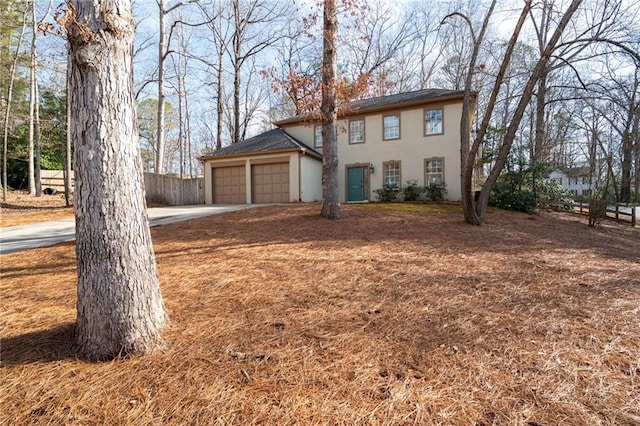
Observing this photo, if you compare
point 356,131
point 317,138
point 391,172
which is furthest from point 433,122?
point 317,138

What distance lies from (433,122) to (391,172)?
2.81 metres

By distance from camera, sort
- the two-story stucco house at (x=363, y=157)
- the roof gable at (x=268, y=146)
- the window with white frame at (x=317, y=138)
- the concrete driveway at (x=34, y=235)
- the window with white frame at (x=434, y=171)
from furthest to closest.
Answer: the window with white frame at (x=317, y=138) → the roof gable at (x=268, y=146) → the window with white frame at (x=434, y=171) → the two-story stucco house at (x=363, y=157) → the concrete driveway at (x=34, y=235)

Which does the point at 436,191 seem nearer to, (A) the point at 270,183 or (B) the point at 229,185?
(A) the point at 270,183

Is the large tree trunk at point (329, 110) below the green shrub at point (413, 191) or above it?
above

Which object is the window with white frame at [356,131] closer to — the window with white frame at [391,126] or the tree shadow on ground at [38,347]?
the window with white frame at [391,126]

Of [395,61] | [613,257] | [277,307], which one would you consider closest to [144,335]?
[277,307]

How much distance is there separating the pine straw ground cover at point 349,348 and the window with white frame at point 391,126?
35.1 ft

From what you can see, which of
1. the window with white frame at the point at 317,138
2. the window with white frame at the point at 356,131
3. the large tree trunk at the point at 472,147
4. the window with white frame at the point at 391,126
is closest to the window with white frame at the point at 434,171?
the window with white frame at the point at 391,126

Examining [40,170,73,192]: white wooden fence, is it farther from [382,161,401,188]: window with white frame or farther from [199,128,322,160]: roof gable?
[382,161,401,188]: window with white frame

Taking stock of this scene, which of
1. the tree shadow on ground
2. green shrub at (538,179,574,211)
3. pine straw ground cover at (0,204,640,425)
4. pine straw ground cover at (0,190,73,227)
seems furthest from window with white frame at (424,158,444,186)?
pine straw ground cover at (0,190,73,227)

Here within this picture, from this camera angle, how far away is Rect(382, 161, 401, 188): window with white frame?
1339 cm

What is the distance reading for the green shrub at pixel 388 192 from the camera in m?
12.8

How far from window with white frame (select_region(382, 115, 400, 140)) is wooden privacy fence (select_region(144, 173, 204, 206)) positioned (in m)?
9.60

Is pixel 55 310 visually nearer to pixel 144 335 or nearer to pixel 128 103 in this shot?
pixel 144 335
